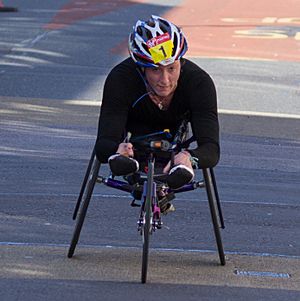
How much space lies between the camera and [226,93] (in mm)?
17203

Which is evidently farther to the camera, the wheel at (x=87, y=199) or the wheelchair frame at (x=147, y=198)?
the wheel at (x=87, y=199)

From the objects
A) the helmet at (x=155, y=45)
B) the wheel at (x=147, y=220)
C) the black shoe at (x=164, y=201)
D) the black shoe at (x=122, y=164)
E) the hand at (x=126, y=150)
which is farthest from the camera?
the black shoe at (x=164, y=201)

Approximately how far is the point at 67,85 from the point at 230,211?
8.31 metres

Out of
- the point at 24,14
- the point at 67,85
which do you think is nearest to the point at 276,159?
the point at 67,85

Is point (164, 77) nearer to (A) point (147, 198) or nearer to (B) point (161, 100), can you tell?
(B) point (161, 100)

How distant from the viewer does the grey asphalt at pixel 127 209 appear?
696 cm

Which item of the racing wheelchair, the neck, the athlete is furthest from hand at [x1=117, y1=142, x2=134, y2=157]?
the neck

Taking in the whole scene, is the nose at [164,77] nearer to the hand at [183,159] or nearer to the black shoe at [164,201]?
the hand at [183,159]

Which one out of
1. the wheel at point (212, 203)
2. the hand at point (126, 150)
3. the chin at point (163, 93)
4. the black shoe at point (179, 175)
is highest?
the chin at point (163, 93)

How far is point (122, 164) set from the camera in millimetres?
6891

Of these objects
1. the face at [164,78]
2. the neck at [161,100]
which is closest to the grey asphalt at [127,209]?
the neck at [161,100]

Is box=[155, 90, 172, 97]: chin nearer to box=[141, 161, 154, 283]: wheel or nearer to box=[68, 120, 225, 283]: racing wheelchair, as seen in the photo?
box=[68, 120, 225, 283]: racing wheelchair

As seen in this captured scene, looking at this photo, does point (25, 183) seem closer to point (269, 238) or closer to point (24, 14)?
point (269, 238)

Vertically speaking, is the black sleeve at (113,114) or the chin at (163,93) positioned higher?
the chin at (163,93)
